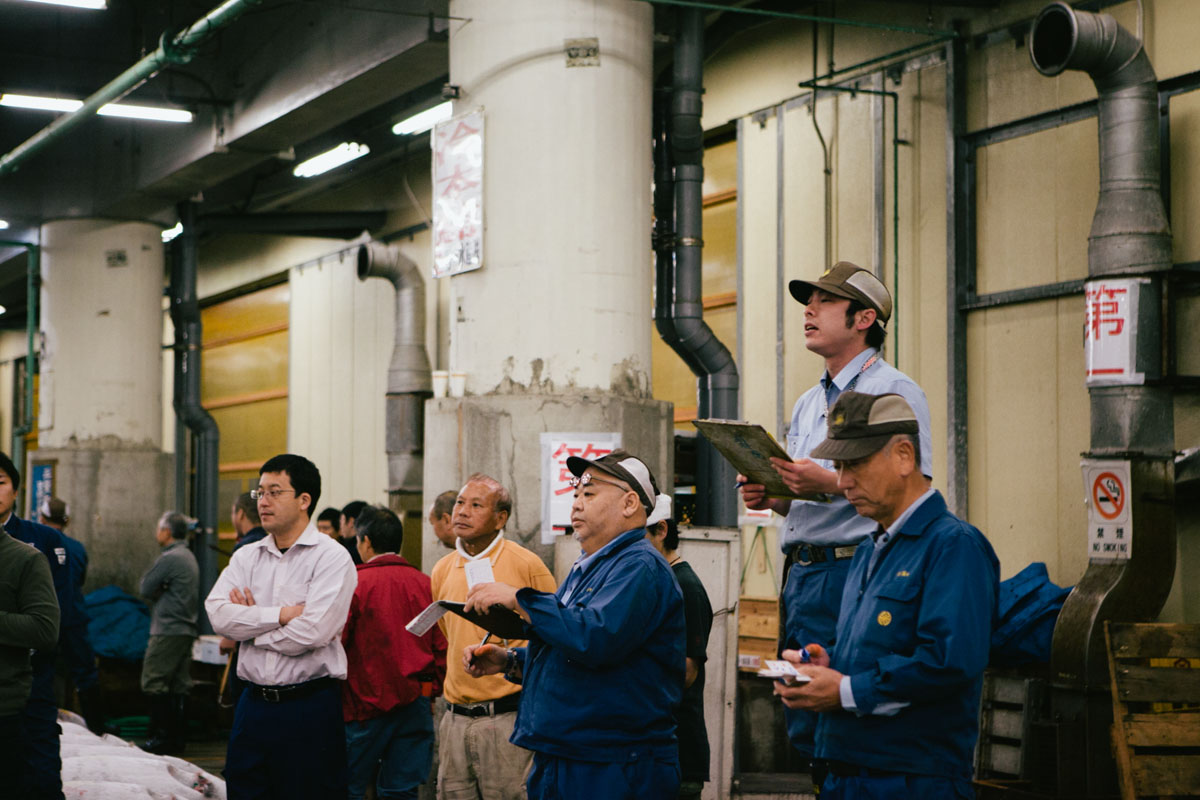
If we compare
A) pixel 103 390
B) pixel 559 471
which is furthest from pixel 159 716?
pixel 559 471

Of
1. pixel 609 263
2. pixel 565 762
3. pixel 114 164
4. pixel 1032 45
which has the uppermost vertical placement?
pixel 114 164

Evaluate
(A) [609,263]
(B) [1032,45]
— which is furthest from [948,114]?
(A) [609,263]

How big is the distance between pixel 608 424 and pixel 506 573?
2.00 metres

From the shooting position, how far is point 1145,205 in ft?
25.5

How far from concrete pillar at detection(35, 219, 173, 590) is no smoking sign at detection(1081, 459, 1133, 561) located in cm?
1215

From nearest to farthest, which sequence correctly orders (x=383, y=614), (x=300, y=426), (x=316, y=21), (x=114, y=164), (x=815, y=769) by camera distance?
1. (x=815, y=769)
2. (x=383, y=614)
3. (x=316, y=21)
4. (x=114, y=164)
5. (x=300, y=426)

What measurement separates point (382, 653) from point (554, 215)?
9.48 ft

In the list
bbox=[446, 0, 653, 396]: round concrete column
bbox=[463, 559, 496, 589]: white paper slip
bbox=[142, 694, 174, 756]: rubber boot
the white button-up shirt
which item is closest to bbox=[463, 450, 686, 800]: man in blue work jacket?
bbox=[463, 559, 496, 589]: white paper slip

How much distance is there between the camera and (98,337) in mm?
16594

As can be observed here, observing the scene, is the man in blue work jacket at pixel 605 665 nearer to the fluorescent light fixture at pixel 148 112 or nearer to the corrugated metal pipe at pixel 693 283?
the corrugated metal pipe at pixel 693 283

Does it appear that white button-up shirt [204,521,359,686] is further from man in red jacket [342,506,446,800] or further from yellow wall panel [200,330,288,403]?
yellow wall panel [200,330,288,403]

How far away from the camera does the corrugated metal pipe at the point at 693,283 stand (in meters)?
9.68

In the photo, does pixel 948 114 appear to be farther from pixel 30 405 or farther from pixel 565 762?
pixel 30 405

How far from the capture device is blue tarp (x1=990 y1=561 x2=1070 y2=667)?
8.03 metres
